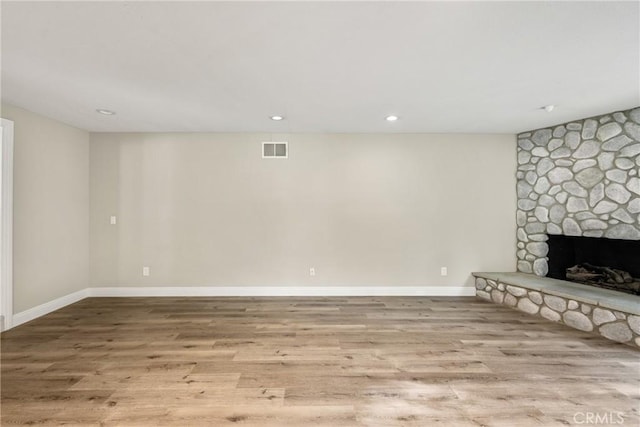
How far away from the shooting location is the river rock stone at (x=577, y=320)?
2.95m

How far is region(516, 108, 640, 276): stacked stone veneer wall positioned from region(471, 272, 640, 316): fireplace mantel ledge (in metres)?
0.40

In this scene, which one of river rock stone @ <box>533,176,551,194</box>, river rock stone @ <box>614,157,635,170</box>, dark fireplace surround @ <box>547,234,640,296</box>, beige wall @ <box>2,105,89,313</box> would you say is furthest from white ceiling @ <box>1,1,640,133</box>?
dark fireplace surround @ <box>547,234,640,296</box>

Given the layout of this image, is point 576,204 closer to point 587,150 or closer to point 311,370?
point 587,150

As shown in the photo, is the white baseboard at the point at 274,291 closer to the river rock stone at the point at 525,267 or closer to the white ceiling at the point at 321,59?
the river rock stone at the point at 525,267

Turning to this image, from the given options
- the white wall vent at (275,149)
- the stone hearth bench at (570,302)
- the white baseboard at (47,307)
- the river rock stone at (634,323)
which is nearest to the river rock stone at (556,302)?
the stone hearth bench at (570,302)

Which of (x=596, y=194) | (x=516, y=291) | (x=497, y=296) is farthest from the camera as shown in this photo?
(x=497, y=296)

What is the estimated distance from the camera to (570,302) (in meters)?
3.10

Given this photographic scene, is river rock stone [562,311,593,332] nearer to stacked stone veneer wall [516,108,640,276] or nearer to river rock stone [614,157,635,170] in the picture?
stacked stone veneer wall [516,108,640,276]

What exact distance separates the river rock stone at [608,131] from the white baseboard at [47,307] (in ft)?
23.2

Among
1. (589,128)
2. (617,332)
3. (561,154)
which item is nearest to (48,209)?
(617,332)

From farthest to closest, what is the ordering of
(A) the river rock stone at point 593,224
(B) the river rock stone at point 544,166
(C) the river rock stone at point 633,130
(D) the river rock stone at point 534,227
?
(D) the river rock stone at point 534,227 → (B) the river rock stone at point 544,166 → (A) the river rock stone at point 593,224 → (C) the river rock stone at point 633,130

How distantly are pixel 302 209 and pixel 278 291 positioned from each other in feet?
4.23

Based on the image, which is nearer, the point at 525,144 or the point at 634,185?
the point at 634,185

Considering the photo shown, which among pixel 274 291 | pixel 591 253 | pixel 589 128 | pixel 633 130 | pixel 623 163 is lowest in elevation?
pixel 274 291
